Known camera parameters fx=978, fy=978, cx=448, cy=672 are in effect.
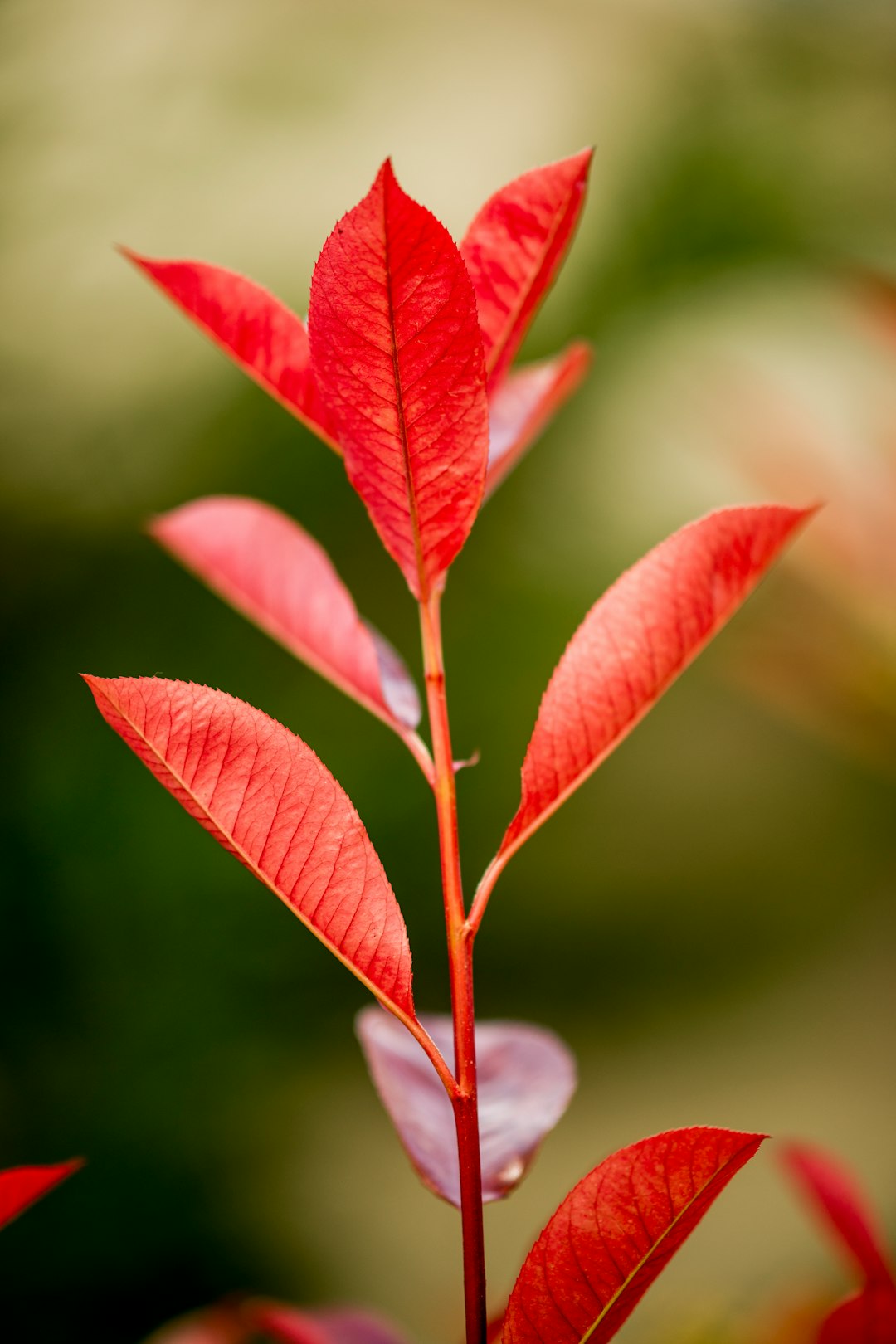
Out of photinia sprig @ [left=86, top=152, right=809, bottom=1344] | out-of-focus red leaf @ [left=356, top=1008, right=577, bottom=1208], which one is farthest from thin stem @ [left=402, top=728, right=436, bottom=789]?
out-of-focus red leaf @ [left=356, top=1008, right=577, bottom=1208]

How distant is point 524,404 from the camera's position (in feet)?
1.29

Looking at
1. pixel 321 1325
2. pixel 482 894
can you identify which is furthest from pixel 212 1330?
pixel 482 894

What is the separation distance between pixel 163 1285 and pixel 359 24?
6.13 feet

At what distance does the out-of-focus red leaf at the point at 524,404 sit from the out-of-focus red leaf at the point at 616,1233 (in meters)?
0.23

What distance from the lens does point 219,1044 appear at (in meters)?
1.35

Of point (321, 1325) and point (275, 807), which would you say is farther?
point (321, 1325)

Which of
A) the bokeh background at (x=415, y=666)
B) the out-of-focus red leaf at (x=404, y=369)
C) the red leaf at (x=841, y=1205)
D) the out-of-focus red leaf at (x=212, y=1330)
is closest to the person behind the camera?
the out-of-focus red leaf at (x=404, y=369)

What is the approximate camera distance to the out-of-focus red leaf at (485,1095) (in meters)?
0.33

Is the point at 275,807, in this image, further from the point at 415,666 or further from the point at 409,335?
the point at 415,666

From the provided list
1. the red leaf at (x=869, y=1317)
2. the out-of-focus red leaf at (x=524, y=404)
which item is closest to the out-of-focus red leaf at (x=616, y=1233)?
A: the red leaf at (x=869, y=1317)

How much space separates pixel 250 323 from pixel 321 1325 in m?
0.39

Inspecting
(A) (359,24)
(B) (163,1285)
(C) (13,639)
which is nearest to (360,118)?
(A) (359,24)

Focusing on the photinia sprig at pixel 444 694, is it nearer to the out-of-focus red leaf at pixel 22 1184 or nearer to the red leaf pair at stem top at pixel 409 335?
the red leaf pair at stem top at pixel 409 335

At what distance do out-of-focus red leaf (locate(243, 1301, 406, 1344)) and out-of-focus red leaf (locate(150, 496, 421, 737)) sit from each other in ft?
0.78
